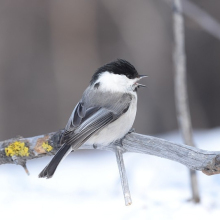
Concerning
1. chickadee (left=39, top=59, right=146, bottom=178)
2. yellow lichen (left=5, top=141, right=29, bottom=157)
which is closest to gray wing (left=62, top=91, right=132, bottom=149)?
chickadee (left=39, top=59, right=146, bottom=178)

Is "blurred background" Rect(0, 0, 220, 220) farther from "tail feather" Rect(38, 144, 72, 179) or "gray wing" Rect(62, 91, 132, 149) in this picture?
"tail feather" Rect(38, 144, 72, 179)

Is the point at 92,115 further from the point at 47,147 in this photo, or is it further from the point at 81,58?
the point at 81,58

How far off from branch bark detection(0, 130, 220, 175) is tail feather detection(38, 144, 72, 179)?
16 cm

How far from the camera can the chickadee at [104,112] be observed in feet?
7.83

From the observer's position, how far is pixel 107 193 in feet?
10.1

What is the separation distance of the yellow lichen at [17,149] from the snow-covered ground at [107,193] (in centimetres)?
48

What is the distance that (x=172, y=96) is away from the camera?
5.54 m

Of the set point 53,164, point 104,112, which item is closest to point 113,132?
point 104,112

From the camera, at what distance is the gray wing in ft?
7.86

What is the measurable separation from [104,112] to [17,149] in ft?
1.84

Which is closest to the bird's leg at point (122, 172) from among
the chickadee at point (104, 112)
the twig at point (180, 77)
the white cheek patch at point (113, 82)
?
the chickadee at point (104, 112)

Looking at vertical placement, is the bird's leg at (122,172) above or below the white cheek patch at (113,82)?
below

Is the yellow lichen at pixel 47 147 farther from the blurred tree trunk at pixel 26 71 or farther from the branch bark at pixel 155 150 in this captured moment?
the blurred tree trunk at pixel 26 71

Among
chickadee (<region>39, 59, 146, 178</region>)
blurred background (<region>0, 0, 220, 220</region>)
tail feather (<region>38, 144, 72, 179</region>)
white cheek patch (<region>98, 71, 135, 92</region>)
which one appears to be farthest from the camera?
blurred background (<region>0, 0, 220, 220</region>)
